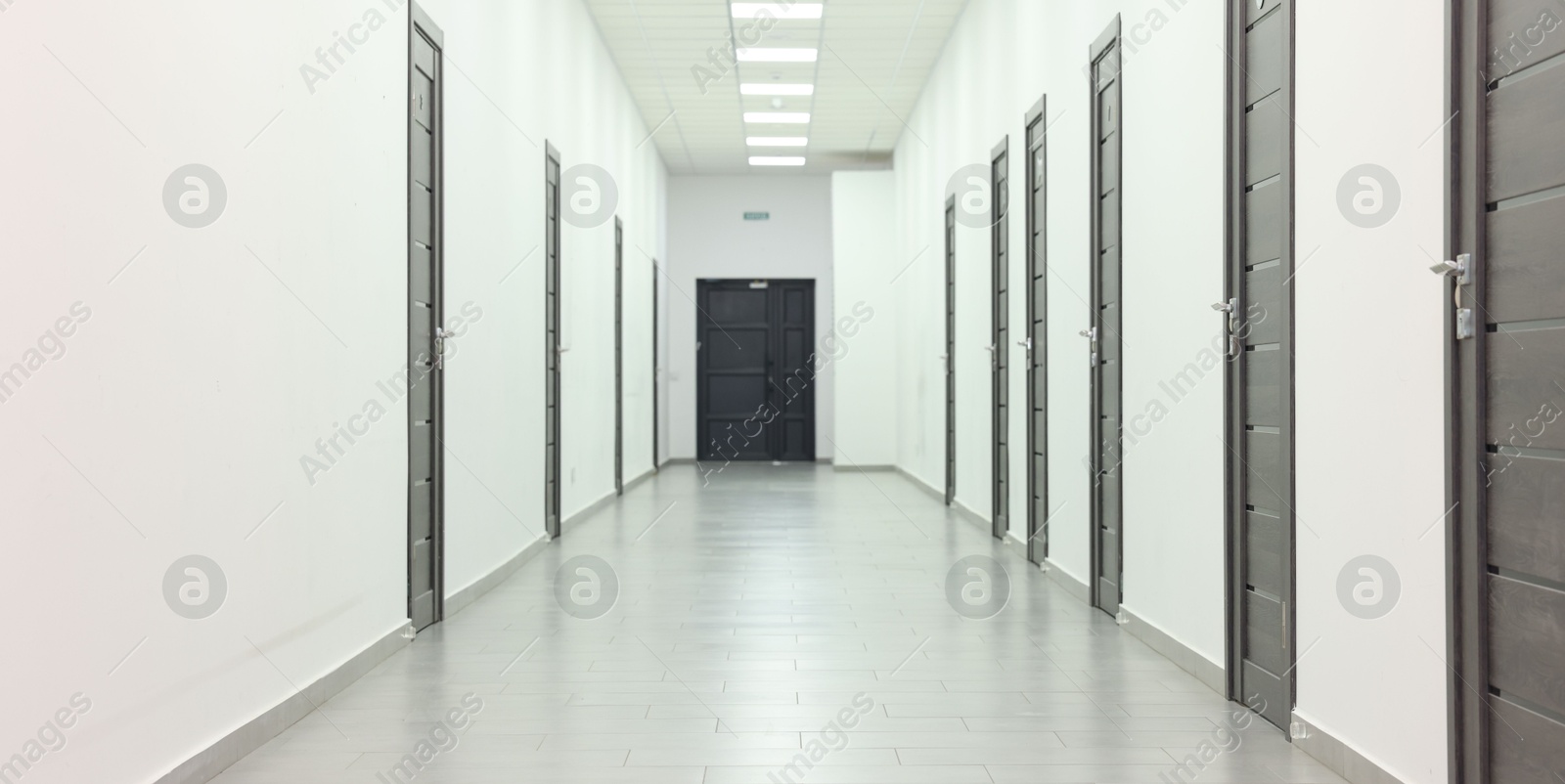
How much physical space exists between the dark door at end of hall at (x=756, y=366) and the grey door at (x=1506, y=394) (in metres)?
13.2

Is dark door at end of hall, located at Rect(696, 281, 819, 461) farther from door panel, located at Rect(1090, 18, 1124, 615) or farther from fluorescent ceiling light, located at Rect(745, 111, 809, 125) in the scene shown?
door panel, located at Rect(1090, 18, 1124, 615)

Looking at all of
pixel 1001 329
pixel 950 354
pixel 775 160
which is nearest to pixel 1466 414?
pixel 1001 329

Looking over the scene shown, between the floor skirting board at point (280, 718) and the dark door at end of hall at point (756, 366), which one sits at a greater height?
the dark door at end of hall at point (756, 366)

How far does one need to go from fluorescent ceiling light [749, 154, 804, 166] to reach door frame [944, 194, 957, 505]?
4959 mm

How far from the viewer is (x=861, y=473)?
45.2 feet

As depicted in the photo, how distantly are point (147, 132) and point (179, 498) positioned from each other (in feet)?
2.82

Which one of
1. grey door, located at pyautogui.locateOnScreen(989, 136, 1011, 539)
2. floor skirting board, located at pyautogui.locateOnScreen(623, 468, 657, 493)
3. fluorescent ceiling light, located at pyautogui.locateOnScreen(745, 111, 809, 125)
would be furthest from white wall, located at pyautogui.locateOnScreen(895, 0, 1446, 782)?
floor skirting board, located at pyautogui.locateOnScreen(623, 468, 657, 493)

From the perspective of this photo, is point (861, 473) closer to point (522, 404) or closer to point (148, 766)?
point (522, 404)

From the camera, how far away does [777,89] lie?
10938 millimetres

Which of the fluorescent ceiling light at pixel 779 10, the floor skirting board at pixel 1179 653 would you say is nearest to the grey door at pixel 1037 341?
the floor skirting board at pixel 1179 653

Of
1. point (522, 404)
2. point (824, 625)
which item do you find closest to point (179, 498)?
point (824, 625)

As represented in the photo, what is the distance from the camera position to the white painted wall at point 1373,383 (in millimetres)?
2400

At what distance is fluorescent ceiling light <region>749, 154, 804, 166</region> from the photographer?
559 inches

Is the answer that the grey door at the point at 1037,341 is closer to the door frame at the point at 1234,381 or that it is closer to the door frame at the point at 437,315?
the door frame at the point at 1234,381
